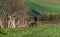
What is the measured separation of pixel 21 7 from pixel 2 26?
9.14 ft

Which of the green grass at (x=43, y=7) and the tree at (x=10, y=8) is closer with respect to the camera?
the tree at (x=10, y=8)

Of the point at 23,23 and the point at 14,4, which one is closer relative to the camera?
the point at 23,23

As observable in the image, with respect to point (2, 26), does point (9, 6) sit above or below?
above

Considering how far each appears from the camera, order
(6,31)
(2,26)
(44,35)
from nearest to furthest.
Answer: (44,35) → (6,31) → (2,26)

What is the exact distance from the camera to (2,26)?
15828mm

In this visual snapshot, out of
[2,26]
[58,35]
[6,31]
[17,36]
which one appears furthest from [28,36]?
[2,26]

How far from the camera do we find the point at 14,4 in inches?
695

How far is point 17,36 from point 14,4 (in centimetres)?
620

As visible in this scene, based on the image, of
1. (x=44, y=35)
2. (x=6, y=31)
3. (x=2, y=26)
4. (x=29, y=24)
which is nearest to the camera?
(x=44, y=35)

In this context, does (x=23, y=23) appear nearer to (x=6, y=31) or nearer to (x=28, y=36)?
(x=6, y=31)

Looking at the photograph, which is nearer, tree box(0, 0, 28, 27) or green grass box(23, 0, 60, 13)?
tree box(0, 0, 28, 27)

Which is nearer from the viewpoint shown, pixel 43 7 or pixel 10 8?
pixel 10 8

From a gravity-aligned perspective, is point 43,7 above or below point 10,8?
above

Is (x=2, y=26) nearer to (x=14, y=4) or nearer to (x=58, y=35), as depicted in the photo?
(x=14, y=4)
